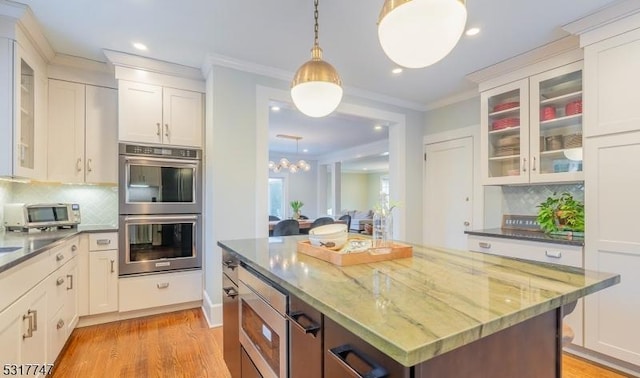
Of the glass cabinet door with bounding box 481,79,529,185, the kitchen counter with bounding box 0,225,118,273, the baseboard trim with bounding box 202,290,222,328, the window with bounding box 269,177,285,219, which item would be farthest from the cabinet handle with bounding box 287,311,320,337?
the window with bounding box 269,177,285,219

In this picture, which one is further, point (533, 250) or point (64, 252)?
point (533, 250)

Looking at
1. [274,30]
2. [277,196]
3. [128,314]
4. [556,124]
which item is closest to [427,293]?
[274,30]

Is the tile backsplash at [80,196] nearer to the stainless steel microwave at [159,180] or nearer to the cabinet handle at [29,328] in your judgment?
the stainless steel microwave at [159,180]

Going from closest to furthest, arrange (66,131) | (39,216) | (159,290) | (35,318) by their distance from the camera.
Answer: (35,318)
(39,216)
(66,131)
(159,290)

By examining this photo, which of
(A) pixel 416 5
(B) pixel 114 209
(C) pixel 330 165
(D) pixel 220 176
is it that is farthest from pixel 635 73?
(C) pixel 330 165

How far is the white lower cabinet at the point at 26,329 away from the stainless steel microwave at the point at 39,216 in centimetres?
102

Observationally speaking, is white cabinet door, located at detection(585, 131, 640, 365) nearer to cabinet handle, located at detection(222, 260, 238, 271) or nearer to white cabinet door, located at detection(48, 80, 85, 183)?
cabinet handle, located at detection(222, 260, 238, 271)

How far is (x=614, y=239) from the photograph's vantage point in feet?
7.00

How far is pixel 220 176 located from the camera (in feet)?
9.43

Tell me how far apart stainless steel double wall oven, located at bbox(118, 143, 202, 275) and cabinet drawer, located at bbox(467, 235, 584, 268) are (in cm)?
284

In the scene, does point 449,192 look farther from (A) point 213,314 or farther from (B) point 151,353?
(B) point 151,353

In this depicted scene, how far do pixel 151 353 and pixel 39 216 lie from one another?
1.55 meters

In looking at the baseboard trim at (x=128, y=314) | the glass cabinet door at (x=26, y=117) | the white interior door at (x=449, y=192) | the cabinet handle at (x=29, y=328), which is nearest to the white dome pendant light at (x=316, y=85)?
the cabinet handle at (x=29, y=328)

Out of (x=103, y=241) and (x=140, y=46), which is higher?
(x=140, y=46)
